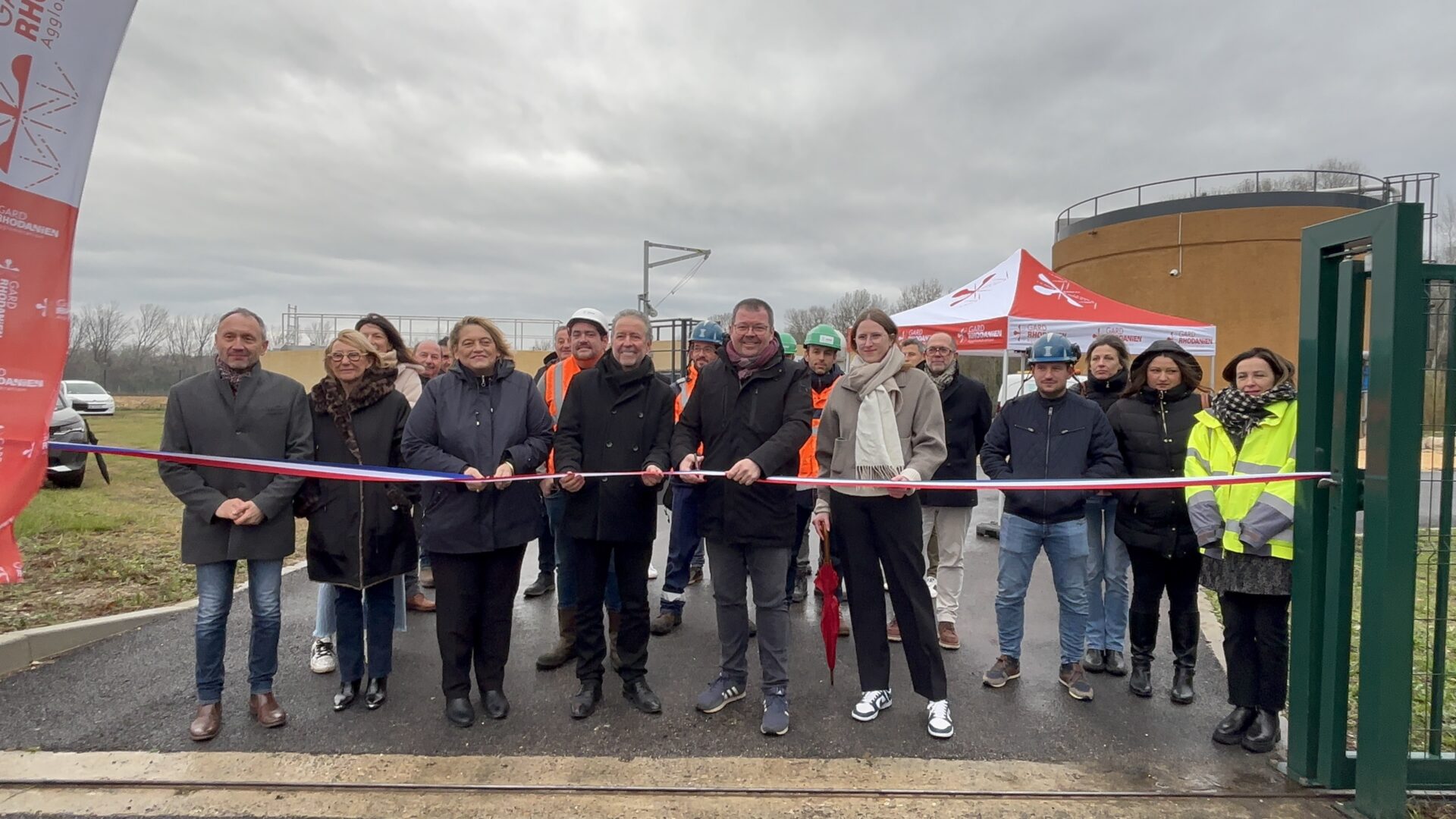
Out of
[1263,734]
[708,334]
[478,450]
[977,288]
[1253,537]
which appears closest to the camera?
[1253,537]

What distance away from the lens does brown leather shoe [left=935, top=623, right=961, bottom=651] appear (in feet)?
15.8

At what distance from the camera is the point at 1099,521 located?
4.49 meters

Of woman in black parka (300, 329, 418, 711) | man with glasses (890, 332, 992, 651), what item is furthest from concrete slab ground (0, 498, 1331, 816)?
man with glasses (890, 332, 992, 651)

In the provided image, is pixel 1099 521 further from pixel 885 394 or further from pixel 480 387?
pixel 480 387

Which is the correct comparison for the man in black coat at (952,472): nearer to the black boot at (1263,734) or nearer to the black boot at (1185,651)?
the black boot at (1185,651)

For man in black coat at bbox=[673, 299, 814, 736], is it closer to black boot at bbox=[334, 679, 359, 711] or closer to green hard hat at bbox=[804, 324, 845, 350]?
green hard hat at bbox=[804, 324, 845, 350]

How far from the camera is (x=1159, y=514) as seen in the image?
4.02 metres

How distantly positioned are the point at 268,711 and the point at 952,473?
4.23 meters

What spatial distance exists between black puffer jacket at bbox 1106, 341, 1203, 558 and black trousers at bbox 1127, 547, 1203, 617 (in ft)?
0.33

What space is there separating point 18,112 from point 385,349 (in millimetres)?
2308

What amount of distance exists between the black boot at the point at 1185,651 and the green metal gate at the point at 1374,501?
2.70 ft

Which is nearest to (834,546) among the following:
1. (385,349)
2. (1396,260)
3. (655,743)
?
(655,743)

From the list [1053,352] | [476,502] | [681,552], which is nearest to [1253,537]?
[1053,352]

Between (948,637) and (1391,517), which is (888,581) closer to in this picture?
(948,637)
